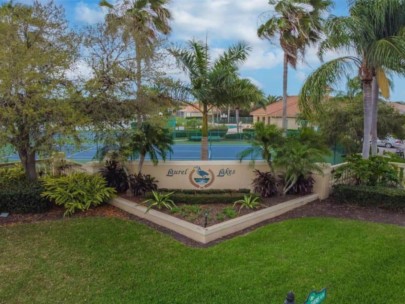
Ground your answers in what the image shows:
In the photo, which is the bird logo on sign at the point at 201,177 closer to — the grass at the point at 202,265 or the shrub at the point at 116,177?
the shrub at the point at 116,177

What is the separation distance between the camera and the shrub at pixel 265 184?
9.12 meters

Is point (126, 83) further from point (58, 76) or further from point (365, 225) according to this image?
point (365, 225)

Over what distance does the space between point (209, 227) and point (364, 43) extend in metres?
6.86

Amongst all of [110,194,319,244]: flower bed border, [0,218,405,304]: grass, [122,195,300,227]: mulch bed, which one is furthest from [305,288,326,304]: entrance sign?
[122,195,300,227]: mulch bed

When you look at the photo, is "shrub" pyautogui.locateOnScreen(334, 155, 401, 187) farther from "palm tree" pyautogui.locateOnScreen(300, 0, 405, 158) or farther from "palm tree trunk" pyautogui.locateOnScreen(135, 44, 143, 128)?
"palm tree trunk" pyautogui.locateOnScreen(135, 44, 143, 128)

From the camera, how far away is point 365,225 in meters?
6.98

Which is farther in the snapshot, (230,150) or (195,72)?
(230,150)

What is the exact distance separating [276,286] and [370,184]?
630 cm

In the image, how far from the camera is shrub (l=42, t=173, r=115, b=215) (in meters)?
8.21

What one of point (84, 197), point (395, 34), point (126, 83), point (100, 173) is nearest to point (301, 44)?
point (395, 34)

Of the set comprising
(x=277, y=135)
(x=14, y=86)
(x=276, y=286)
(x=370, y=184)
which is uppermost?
(x=14, y=86)

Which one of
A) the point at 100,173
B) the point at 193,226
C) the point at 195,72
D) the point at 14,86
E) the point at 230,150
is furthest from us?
the point at 230,150

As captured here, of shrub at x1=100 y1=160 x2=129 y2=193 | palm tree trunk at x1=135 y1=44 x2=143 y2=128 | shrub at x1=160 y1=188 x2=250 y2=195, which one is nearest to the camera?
palm tree trunk at x1=135 y1=44 x2=143 y2=128

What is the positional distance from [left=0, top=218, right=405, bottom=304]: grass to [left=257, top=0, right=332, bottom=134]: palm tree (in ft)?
24.6
